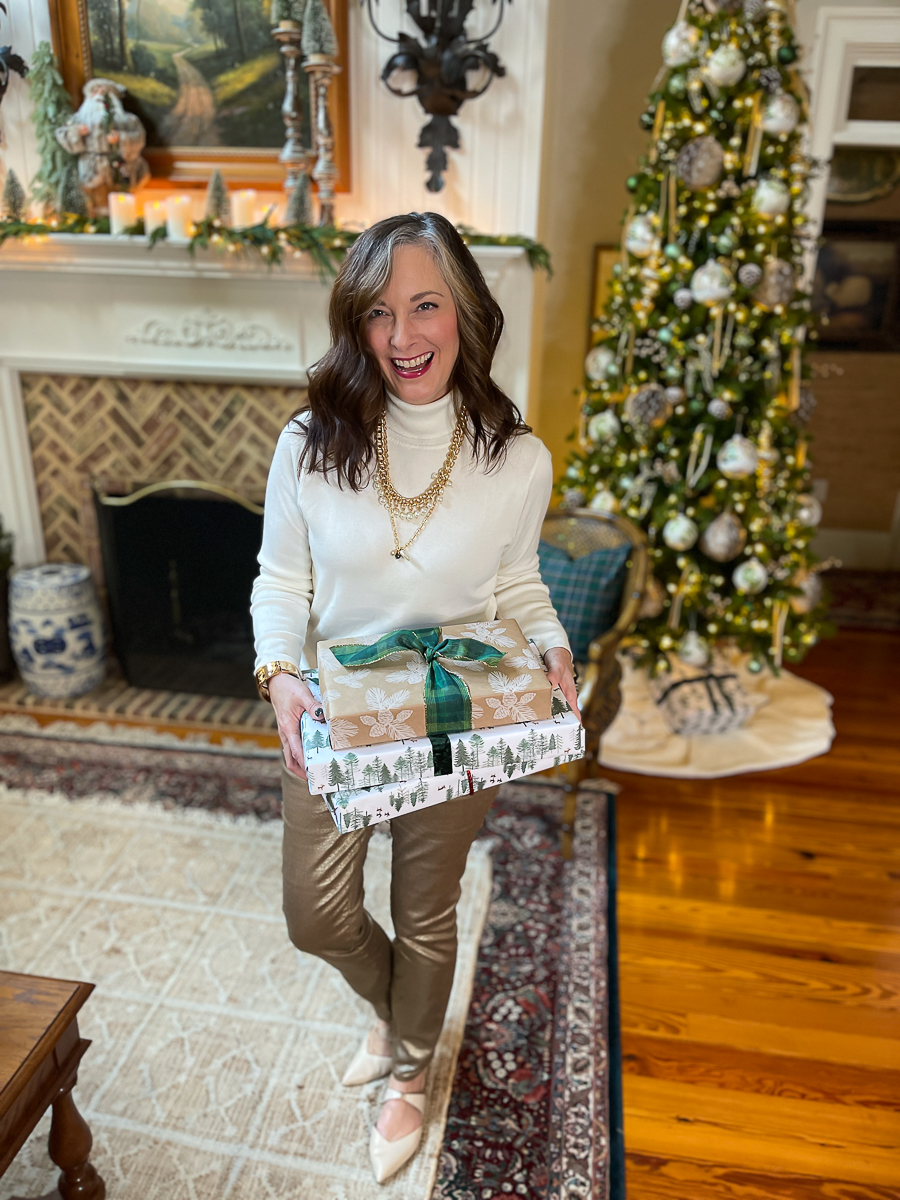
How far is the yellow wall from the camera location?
11.0 ft

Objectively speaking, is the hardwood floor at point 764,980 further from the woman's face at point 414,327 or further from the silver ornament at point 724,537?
the woman's face at point 414,327

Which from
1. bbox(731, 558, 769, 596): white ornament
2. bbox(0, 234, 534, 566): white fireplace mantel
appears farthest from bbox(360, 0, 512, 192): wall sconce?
bbox(731, 558, 769, 596): white ornament

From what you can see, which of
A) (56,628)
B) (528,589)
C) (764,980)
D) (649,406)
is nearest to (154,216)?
(56,628)

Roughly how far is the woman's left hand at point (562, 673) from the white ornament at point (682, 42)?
2.14m

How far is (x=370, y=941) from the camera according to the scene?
4.80 ft

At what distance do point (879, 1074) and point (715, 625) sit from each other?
4.95 ft

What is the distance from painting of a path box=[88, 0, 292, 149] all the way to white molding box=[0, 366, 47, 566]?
3.34 ft

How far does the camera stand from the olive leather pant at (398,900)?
132 cm

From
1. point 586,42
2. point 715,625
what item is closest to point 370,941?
point 715,625

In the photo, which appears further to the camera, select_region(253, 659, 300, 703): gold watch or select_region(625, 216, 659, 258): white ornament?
select_region(625, 216, 659, 258): white ornament

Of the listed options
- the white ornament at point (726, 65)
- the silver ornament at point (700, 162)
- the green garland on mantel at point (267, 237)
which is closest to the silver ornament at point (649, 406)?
the green garland on mantel at point (267, 237)

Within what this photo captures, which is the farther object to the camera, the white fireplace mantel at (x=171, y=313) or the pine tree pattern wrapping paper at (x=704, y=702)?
the pine tree pattern wrapping paper at (x=704, y=702)

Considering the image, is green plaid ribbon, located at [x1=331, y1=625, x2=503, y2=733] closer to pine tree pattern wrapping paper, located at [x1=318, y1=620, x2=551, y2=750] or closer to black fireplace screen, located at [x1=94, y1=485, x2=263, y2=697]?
pine tree pattern wrapping paper, located at [x1=318, y1=620, x2=551, y2=750]

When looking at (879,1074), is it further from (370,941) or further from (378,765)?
(378,765)
